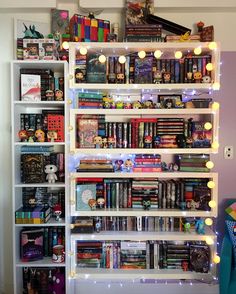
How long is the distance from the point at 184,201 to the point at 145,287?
725mm

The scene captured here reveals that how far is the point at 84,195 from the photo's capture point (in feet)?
7.34

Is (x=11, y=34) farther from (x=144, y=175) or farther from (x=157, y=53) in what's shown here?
(x=144, y=175)

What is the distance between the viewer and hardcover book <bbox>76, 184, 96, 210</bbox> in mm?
2229

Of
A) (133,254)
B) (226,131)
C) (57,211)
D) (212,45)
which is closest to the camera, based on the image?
(212,45)

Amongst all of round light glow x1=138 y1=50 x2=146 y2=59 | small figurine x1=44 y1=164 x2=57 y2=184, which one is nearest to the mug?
small figurine x1=44 y1=164 x2=57 y2=184

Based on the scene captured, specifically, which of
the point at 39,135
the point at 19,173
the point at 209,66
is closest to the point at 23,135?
the point at 39,135

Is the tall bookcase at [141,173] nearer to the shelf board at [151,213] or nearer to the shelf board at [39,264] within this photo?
the shelf board at [151,213]

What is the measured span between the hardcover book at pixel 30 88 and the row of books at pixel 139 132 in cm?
34

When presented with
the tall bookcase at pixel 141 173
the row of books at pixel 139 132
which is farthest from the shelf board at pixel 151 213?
the row of books at pixel 139 132

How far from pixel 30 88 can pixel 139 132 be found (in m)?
0.84

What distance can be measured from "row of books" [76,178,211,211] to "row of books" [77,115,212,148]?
0.28 meters

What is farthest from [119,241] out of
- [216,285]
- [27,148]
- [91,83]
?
[91,83]

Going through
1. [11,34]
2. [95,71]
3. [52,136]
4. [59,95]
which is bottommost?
[52,136]

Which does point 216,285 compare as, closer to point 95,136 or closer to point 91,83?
point 95,136
